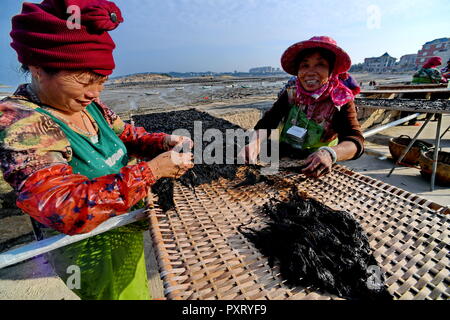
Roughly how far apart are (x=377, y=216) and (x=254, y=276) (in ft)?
3.20

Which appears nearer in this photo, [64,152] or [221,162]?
[64,152]

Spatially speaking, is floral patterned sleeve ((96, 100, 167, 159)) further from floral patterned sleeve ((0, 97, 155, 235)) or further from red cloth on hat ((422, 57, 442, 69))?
red cloth on hat ((422, 57, 442, 69))

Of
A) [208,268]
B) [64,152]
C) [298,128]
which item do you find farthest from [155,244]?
[298,128]

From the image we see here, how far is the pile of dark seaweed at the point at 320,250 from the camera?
A: 1.04 m

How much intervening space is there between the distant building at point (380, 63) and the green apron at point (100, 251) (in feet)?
353

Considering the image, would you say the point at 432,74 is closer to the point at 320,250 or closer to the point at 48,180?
the point at 320,250

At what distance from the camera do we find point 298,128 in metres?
2.56

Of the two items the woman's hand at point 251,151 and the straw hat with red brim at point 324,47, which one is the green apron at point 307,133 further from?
the straw hat with red brim at point 324,47

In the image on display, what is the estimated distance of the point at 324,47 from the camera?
213 cm

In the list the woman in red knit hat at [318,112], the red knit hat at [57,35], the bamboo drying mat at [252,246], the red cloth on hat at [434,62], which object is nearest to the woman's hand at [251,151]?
the woman in red knit hat at [318,112]

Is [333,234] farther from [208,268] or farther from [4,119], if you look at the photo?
[4,119]

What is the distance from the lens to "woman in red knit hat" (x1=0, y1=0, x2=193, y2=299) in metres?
0.93

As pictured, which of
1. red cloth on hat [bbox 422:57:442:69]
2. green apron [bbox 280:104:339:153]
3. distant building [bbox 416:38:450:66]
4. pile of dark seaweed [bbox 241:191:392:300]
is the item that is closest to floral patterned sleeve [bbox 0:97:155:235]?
pile of dark seaweed [bbox 241:191:392:300]

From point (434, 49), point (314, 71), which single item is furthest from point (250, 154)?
point (434, 49)
